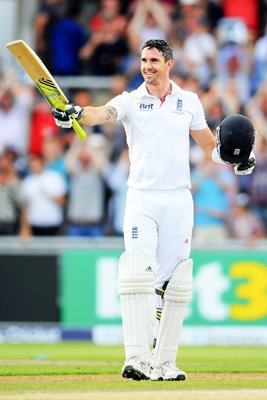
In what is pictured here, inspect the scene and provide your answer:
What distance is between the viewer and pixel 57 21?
16.6 m

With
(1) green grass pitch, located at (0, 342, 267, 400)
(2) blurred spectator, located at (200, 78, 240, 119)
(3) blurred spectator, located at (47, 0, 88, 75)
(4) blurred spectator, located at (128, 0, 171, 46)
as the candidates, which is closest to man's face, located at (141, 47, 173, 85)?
(1) green grass pitch, located at (0, 342, 267, 400)

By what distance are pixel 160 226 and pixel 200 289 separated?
6.19 meters

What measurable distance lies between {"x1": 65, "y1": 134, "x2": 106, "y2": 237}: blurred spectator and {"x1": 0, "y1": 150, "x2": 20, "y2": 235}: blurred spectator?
669 millimetres

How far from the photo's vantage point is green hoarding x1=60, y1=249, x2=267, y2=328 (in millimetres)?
14234

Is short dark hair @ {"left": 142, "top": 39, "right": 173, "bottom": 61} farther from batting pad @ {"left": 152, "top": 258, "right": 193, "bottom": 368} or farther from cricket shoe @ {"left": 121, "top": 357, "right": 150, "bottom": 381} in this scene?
cricket shoe @ {"left": 121, "top": 357, "right": 150, "bottom": 381}

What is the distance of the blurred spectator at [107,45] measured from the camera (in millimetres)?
16281

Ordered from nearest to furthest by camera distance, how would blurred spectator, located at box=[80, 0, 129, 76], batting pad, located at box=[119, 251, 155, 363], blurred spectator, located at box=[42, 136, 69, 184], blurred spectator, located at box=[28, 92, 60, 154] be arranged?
batting pad, located at box=[119, 251, 155, 363] → blurred spectator, located at box=[42, 136, 69, 184] → blurred spectator, located at box=[28, 92, 60, 154] → blurred spectator, located at box=[80, 0, 129, 76]

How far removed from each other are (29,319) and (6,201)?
4.94 feet

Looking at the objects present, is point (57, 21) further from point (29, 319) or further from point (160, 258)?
point (160, 258)

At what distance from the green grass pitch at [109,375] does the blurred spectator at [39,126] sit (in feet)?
10.7

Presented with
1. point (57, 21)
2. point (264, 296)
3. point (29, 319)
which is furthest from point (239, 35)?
point (29, 319)

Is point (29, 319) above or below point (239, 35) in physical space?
below

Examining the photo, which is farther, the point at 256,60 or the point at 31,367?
the point at 256,60

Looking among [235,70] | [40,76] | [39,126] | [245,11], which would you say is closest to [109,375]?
[40,76]
